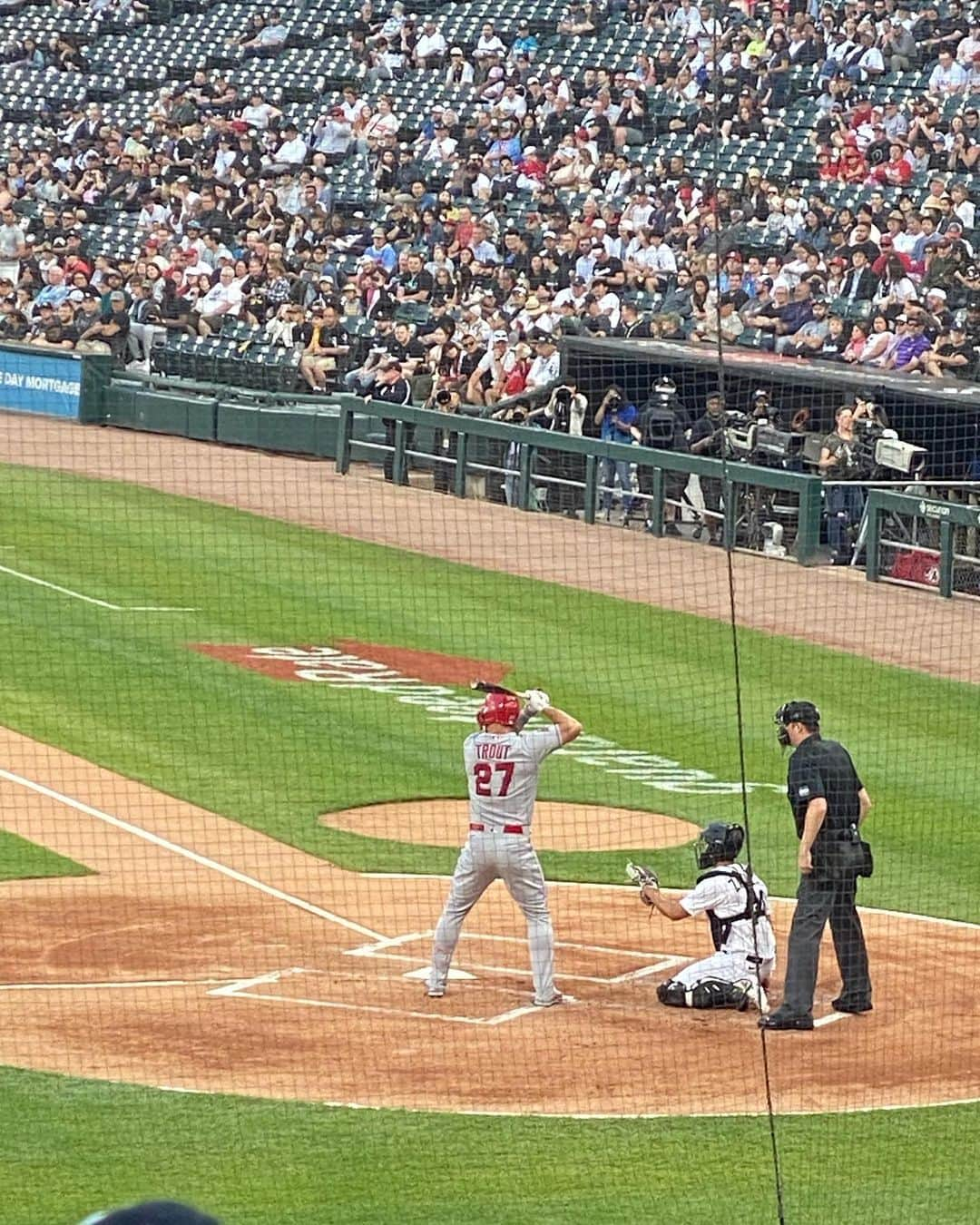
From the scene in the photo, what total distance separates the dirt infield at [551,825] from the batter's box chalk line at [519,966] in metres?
2.00

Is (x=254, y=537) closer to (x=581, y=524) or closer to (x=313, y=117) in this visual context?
(x=581, y=524)

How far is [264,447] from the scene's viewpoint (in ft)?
90.6

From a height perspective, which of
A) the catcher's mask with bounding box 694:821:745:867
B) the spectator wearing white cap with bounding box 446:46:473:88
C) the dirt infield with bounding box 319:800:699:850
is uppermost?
the spectator wearing white cap with bounding box 446:46:473:88

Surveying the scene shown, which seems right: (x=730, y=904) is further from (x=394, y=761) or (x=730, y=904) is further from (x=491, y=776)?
(x=394, y=761)

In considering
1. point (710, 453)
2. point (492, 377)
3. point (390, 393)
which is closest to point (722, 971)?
point (710, 453)

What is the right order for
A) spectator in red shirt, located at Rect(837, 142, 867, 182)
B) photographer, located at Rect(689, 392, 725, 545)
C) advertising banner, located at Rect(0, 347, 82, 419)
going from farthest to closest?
advertising banner, located at Rect(0, 347, 82, 419) < spectator in red shirt, located at Rect(837, 142, 867, 182) < photographer, located at Rect(689, 392, 725, 545)

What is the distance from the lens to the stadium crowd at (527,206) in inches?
971

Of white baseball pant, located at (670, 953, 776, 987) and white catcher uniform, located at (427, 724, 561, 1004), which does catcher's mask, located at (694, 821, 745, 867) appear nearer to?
white baseball pant, located at (670, 953, 776, 987)

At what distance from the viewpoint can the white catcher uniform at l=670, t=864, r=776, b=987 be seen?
36.3 feet

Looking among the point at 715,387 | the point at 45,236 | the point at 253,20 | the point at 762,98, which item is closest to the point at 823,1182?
the point at 715,387

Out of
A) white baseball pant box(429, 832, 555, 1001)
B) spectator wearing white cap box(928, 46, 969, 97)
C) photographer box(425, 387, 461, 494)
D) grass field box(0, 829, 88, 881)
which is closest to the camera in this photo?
white baseball pant box(429, 832, 555, 1001)

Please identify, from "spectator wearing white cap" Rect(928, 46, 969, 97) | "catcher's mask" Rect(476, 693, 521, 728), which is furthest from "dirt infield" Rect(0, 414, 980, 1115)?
"spectator wearing white cap" Rect(928, 46, 969, 97)

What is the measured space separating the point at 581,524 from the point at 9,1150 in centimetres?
1557

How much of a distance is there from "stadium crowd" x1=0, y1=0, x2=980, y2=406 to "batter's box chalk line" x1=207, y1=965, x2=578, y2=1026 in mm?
12448
